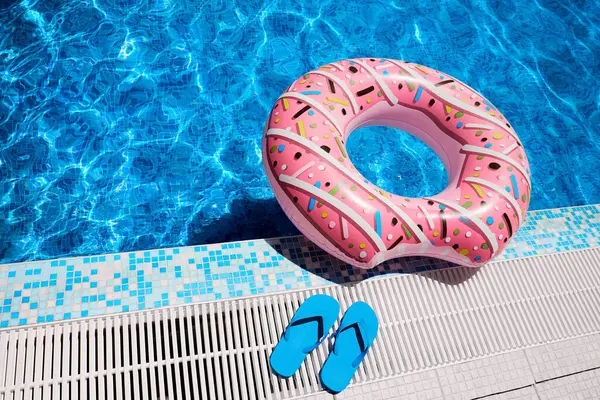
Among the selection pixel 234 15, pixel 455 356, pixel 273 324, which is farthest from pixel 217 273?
pixel 234 15

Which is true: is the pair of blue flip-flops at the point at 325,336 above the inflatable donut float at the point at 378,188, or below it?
below

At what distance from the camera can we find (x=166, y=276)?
3.57 metres

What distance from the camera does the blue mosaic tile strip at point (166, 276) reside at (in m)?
3.31

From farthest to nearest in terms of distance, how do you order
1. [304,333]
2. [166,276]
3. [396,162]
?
[396,162]
[166,276]
[304,333]

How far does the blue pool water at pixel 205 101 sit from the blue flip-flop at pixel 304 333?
1436mm

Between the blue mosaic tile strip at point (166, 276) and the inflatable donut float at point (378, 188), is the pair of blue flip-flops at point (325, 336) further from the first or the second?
the inflatable donut float at point (378, 188)

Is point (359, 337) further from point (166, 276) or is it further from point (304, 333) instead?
point (166, 276)

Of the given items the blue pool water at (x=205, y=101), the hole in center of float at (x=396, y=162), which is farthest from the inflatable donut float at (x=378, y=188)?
the blue pool water at (x=205, y=101)

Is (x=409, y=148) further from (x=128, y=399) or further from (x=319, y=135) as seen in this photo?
(x=128, y=399)

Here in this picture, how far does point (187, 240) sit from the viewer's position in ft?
15.3

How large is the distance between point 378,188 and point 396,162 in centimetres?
185

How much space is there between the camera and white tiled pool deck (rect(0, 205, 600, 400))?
3342mm

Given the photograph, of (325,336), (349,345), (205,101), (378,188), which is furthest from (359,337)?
(205,101)

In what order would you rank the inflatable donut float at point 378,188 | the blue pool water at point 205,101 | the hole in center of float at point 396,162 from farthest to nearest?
the hole in center of float at point 396,162 < the blue pool water at point 205,101 < the inflatable donut float at point 378,188
